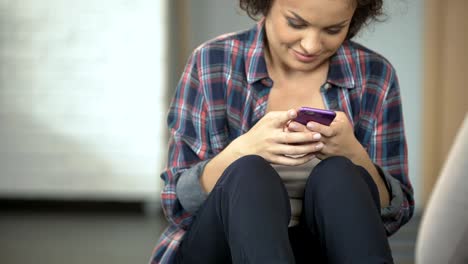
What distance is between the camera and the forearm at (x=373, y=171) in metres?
1.47

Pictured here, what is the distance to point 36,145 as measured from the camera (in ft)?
13.5

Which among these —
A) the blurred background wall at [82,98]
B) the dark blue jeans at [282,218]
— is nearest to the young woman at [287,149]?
the dark blue jeans at [282,218]

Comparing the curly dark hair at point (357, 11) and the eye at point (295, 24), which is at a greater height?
the curly dark hair at point (357, 11)

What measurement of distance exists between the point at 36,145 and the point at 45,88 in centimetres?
31

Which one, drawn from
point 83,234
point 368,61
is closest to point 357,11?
point 368,61

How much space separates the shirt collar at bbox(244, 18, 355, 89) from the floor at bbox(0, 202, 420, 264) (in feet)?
4.59

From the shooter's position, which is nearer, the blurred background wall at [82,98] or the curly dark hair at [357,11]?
the curly dark hair at [357,11]

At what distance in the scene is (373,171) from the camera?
1502mm

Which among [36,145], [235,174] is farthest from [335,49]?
[36,145]

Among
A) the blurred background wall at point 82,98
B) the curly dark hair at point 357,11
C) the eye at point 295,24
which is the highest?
the curly dark hair at point 357,11

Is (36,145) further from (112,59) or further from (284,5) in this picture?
(284,5)

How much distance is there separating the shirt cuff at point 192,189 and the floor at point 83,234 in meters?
1.37

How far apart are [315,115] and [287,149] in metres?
0.08

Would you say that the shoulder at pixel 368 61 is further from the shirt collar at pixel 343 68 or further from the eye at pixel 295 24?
the eye at pixel 295 24
